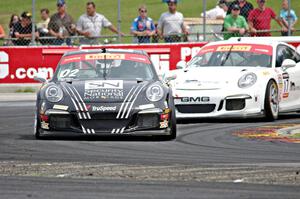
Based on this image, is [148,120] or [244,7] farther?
[244,7]

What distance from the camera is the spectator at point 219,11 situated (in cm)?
2638

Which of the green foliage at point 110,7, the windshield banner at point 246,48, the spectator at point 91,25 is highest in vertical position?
the green foliage at point 110,7

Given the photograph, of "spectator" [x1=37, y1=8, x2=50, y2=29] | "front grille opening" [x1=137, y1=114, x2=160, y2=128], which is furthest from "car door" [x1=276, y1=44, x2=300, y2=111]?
"spectator" [x1=37, y1=8, x2=50, y2=29]

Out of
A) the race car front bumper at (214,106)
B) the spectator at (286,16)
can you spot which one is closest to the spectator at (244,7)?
the spectator at (286,16)

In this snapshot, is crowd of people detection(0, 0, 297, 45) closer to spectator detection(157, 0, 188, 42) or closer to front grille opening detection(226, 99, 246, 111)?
spectator detection(157, 0, 188, 42)

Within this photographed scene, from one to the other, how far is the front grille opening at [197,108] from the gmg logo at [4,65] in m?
8.51

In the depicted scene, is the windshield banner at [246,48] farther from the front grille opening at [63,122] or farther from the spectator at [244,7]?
the spectator at [244,7]

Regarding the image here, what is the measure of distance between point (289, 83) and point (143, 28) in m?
7.61

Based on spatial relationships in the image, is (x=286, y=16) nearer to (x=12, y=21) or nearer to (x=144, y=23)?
(x=144, y=23)

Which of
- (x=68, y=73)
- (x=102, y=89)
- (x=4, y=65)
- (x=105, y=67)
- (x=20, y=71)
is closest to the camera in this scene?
(x=102, y=89)

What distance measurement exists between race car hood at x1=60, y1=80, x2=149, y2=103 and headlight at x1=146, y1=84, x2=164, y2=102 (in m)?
0.10

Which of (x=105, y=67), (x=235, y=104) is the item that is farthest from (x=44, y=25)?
(x=105, y=67)

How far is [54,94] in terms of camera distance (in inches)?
552

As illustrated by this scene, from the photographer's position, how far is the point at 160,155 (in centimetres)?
1210
